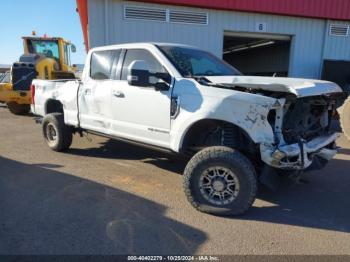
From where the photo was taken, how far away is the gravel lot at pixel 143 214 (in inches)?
123

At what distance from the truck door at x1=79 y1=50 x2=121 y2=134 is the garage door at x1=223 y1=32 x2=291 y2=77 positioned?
10031 mm

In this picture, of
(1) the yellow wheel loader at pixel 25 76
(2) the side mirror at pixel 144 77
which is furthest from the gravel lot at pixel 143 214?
(1) the yellow wheel loader at pixel 25 76

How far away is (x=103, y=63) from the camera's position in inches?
214

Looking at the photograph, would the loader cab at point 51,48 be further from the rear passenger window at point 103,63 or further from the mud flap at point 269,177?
the mud flap at point 269,177

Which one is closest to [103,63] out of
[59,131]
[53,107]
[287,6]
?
[59,131]

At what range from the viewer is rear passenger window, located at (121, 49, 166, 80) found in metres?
4.52

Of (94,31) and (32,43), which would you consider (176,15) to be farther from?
(32,43)

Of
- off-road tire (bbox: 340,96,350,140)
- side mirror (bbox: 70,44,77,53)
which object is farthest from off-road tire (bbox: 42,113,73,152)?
side mirror (bbox: 70,44,77,53)

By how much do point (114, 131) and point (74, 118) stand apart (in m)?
1.25

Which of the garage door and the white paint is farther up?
the garage door

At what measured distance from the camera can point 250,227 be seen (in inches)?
140

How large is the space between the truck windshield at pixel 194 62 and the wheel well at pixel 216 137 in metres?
0.73

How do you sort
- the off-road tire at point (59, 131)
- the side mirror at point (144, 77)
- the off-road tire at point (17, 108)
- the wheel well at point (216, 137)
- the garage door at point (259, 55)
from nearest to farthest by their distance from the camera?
the wheel well at point (216, 137) → the side mirror at point (144, 77) → the off-road tire at point (59, 131) → the off-road tire at point (17, 108) → the garage door at point (259, 55)

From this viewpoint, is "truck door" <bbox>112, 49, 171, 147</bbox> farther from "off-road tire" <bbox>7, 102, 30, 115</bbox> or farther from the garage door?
the garage door
